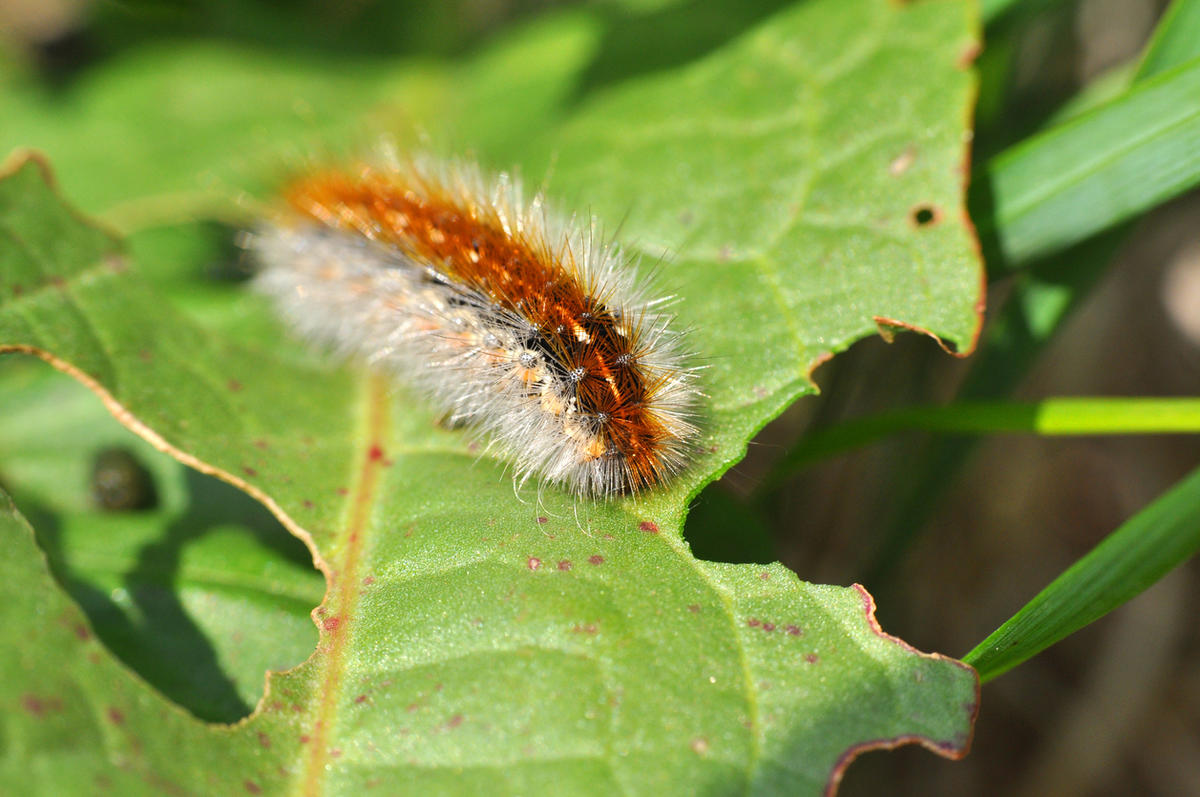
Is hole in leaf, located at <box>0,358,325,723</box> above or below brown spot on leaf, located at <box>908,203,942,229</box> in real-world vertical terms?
below

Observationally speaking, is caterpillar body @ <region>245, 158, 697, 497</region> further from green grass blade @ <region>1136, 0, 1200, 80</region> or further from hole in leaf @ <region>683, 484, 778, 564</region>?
green grass blade @ <region>1136, 0, 1200, 80</region>

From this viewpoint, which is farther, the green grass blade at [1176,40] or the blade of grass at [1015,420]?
the green grass blade at [1176,40]

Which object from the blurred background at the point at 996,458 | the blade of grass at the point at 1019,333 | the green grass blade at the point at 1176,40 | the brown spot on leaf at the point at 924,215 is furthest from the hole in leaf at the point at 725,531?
the green grass blade at the point at 1176,40

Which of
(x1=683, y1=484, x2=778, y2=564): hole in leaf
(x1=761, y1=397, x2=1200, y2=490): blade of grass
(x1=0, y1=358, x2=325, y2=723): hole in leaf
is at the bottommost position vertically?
(x1=0, y1=358, x2=325, y2=723): hole in leaf

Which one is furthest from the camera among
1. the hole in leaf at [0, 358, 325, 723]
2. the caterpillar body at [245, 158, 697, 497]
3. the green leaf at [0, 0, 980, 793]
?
the hole in leaf at [0, 358, 325, 723]

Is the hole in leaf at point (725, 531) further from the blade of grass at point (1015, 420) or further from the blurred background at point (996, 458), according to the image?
the blade of grass at point (1015, 420)

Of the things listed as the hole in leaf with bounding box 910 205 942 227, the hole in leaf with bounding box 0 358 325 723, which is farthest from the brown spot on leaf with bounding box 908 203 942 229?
the hole in leaf with bounding box 0 358 325 723

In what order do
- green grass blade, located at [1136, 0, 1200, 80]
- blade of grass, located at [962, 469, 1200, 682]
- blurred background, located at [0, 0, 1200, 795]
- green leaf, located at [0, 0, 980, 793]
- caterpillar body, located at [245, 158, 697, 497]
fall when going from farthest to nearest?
blurred background, located at [0, 0, 1200, 795] → green grass blade, located at [1136, 0, 1200, 80] → caterpillar body, located at [245, 158, 697, 497] → blade of grass, located at [962, 469, 1200, 682] → green leaf, located at [0, 0, 980, 793]

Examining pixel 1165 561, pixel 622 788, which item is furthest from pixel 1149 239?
pixel 622 788
